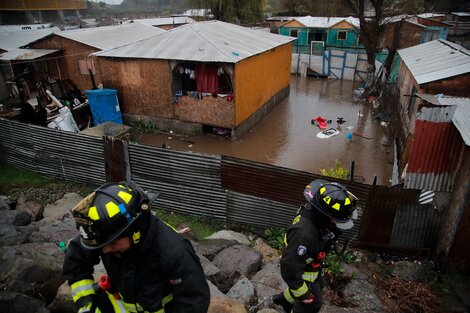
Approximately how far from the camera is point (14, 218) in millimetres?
5789

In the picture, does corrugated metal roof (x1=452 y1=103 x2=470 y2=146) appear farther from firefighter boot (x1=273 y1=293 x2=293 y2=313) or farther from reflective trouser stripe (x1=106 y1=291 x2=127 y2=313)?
reflective trouser stripe (x1=106 y1=291 x2=127 y2=313)

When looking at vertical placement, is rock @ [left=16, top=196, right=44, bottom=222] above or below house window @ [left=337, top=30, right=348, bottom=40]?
below

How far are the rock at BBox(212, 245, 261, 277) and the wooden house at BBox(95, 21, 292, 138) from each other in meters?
7.39

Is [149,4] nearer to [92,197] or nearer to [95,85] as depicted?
[95,85]

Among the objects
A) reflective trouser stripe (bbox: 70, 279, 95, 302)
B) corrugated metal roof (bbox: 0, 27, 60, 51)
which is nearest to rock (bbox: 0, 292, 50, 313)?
reflective trouser stripe (bbox: 70, 279, 95, 302)

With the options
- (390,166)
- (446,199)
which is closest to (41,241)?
(446,199)

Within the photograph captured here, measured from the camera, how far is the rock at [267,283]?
181 inches

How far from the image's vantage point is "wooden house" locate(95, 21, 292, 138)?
12016 millimetres

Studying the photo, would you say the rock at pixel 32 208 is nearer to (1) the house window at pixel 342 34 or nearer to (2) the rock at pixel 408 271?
(2) the rock at pixel 408 271

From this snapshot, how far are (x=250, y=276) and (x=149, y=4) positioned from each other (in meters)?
110

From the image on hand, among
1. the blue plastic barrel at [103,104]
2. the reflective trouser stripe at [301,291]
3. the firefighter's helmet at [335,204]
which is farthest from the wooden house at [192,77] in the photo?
the reflective trouser stripe at [301,291]

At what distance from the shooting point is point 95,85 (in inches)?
595

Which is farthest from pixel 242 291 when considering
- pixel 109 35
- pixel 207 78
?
pixel 109 35

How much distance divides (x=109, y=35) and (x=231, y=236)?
1647cm
